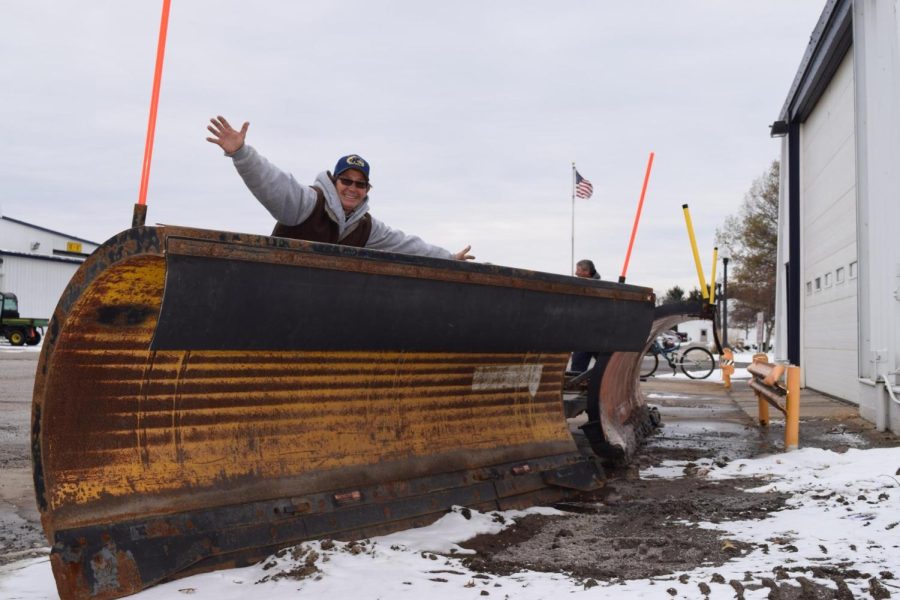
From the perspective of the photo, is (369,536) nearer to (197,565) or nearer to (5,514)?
(197,565)

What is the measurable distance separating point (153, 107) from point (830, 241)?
13.1 m

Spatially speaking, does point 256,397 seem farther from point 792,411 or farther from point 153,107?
point 792,411

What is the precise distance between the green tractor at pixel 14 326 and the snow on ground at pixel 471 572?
115ft

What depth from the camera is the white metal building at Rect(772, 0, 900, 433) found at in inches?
360

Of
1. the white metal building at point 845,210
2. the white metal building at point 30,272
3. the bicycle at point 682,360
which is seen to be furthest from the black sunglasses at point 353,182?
the white metal building at point 30,272

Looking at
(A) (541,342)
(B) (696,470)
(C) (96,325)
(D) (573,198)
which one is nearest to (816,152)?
(D) (573,198)

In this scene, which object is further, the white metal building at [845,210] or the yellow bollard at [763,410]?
the yellow bollard at [763,410]

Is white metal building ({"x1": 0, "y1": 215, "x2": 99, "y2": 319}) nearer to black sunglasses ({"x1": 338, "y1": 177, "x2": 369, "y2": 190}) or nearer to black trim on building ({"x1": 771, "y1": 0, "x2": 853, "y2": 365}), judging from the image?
black trim on building ({"x1": 771, "y1": 0, "x2": 853, "y2": 365})


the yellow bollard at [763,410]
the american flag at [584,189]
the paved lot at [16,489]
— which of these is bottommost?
the paved lot at [16,489]

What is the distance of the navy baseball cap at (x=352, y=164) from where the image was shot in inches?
176

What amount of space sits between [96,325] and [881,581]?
2.82m

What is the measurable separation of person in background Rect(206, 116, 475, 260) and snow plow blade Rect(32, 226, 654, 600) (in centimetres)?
83

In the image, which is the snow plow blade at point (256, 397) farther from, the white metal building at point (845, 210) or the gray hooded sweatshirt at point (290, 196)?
the white metal building at point (845, 210)

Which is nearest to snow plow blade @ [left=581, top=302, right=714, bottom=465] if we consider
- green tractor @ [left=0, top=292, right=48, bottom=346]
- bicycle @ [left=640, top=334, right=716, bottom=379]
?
bicycle @ [left=640, top=334, right=716, bottom=379]
